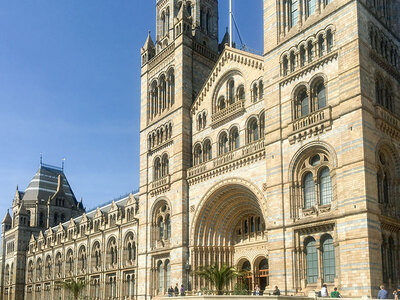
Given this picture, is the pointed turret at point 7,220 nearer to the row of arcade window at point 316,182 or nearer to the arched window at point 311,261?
the row of arcade window at point 316,182

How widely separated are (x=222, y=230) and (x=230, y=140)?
743 cm

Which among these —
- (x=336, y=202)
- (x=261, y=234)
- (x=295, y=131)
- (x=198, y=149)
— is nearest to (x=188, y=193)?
(x=198, y=149)

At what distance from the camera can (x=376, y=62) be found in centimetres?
3338

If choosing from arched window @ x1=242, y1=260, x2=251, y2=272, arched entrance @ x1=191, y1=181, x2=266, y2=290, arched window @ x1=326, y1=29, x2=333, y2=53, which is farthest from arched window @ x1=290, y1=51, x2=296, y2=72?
arched window @ x1=242, y1=260, x2=251, y2=272

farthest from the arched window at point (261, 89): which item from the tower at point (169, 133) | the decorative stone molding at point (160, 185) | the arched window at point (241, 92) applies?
the decorative stone molding at point (160, 185)

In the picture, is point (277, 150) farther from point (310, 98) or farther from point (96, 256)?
point (96, 256)

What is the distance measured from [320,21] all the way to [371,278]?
16376 mm

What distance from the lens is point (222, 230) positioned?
141ft

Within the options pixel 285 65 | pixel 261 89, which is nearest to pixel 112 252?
pixel 261 89

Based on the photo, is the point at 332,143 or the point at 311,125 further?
the point at 311,125

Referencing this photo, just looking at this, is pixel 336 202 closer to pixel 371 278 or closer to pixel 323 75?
pixel 371 278

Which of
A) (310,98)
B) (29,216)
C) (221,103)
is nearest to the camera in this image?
(310,98)

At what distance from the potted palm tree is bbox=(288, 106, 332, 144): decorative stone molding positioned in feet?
35.3

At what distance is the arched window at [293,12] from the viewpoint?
36.8 meters
